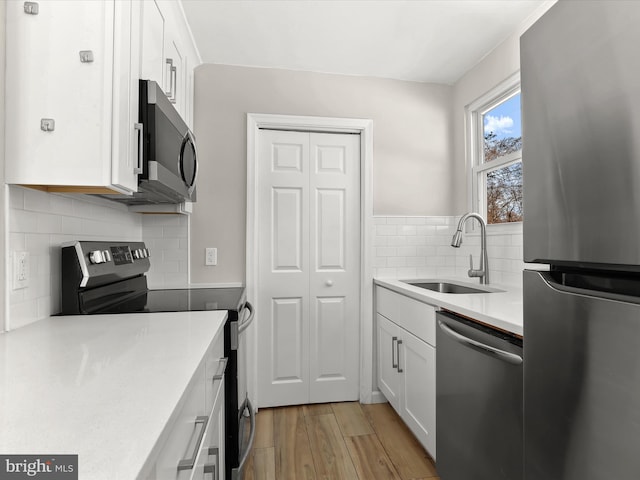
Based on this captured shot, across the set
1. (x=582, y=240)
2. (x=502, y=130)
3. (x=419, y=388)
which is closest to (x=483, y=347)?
(x=582, y=240)

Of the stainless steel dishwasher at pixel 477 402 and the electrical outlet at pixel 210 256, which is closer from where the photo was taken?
the stainless steel dishwasher at pixel 477 402

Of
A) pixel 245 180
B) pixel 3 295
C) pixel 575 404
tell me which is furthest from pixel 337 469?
pixel 245 180

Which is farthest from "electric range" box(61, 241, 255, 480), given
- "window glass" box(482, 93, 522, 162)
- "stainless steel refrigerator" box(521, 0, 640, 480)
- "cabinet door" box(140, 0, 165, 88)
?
"window glass" box(482, 93, 522, 162)

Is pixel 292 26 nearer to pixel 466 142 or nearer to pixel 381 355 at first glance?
pixel 466 142

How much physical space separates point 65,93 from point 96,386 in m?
0.93

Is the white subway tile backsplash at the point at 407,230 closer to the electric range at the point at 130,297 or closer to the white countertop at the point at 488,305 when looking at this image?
the white countertop at the point at 488,305

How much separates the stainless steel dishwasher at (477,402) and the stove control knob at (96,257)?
4.76 feet

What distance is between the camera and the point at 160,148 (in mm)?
1369

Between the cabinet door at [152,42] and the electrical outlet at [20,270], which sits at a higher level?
the cabinet door at [152,42]

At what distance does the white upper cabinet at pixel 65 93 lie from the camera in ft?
3.59

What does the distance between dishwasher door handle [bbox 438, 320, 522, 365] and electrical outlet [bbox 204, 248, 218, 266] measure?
4.97 feet

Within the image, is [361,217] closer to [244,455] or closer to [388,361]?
[388,361]

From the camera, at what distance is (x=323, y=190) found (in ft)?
8.52

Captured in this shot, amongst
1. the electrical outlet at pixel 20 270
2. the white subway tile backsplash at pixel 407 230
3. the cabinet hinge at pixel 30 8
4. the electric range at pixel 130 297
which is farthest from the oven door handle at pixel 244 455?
the cabinet hinge at pixel 30 8
